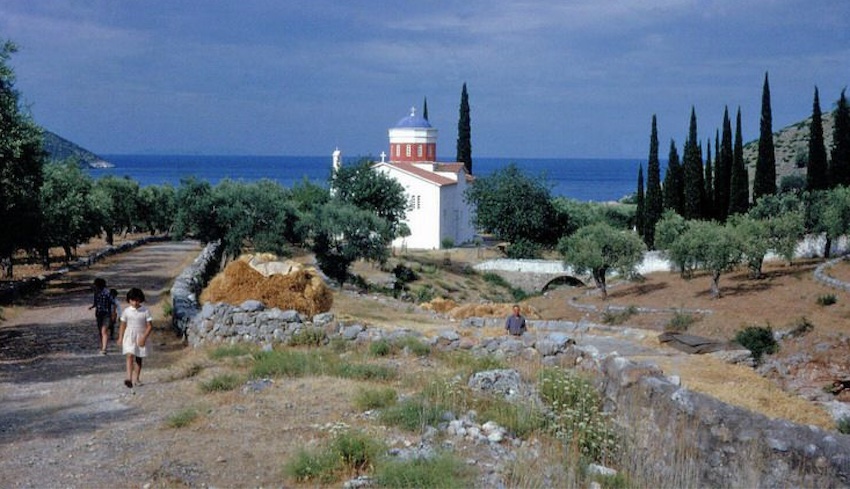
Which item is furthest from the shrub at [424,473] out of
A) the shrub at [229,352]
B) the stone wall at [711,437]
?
the shrub at [229,352]

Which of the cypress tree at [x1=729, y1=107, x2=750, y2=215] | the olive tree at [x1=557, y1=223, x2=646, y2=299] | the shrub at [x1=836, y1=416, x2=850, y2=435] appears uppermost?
the cypress tree at [x1=729, y1=107, x2=750, y2=215]

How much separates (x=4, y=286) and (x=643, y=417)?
72.9 feet

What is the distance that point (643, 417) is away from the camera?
10.5m

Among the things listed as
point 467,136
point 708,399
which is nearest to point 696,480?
point 708,399

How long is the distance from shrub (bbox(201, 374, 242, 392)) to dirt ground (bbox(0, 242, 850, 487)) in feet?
0.69

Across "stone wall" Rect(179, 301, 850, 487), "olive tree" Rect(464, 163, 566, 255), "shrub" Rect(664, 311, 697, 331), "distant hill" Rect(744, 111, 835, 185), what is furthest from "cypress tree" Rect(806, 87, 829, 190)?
"stone wall" Rect(179, 301, 850, 487)

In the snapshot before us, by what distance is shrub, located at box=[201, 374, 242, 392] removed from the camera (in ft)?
43.9

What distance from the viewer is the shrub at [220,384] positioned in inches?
526

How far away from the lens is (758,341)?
28984 mm

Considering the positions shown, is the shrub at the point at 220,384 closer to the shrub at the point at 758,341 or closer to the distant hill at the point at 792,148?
the shrub at the point at 758,341

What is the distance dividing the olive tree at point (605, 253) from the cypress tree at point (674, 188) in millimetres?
17960

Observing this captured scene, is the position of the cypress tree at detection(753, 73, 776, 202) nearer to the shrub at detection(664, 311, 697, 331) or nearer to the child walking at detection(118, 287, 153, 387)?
the shrub at detection(664, 311, 697, 331)

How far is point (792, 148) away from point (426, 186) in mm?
65977

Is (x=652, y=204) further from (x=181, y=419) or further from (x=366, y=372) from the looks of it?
(x=181, y=419)
